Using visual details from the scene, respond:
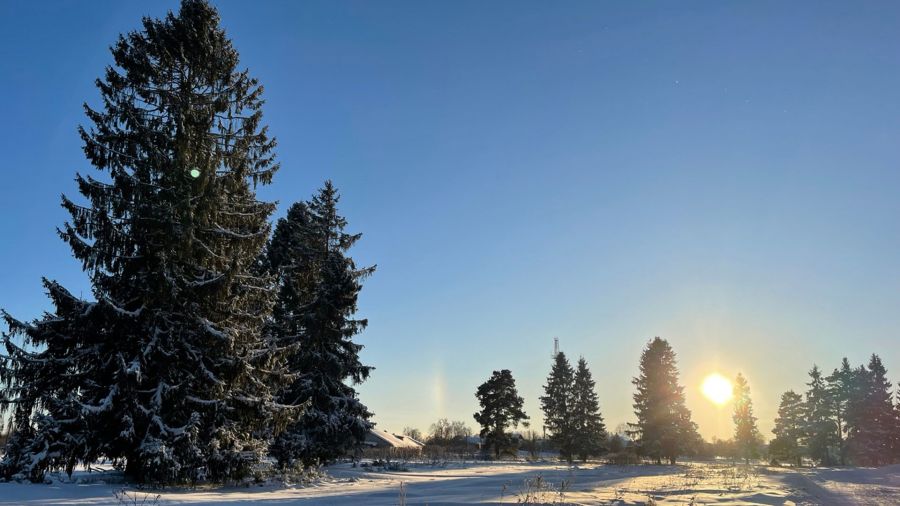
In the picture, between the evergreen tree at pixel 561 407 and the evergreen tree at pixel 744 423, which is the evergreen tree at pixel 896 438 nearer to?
the evergreen tree at pixel 744 423

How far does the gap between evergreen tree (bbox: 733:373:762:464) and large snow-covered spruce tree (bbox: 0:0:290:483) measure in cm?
6874

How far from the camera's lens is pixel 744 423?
6994 cm

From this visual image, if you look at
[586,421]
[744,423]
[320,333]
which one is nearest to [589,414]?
[586,421]

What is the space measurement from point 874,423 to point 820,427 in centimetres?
556

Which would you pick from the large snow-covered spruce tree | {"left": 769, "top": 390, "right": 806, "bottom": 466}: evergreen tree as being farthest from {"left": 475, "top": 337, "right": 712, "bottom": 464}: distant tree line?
the large snow-covered spruce tree

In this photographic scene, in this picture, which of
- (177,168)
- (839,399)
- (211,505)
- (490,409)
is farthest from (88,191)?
(839,399)

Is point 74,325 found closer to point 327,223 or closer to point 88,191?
point 88,191

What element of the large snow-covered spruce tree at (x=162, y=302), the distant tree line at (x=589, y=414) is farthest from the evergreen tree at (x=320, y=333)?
the distant tree line at (x=589, y=414)

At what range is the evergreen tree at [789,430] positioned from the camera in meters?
64.8

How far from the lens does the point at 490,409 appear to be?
194 ft

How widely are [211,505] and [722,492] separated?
12.5 metres

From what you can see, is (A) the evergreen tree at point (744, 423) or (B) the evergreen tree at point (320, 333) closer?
(B) the evergreen tree at point (320, 333)

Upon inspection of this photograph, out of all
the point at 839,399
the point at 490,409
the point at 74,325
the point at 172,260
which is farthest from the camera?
the point at 839,399

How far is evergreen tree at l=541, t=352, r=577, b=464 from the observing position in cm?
5644
